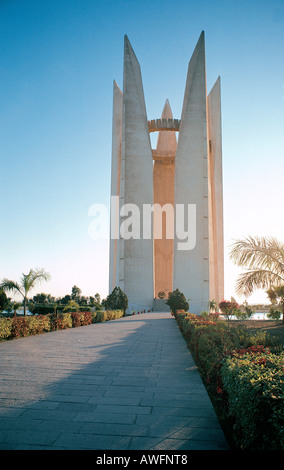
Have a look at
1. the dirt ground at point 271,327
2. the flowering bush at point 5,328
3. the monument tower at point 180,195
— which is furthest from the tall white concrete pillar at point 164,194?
the flowering bush at point 5,328

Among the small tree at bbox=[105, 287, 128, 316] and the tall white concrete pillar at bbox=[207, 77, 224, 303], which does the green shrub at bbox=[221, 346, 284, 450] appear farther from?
the tall white concrete pillar at bbox=[207, 77, 224, 303]

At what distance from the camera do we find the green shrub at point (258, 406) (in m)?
1.97

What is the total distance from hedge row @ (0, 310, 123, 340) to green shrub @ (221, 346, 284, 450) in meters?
6.57

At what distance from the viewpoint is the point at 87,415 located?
9.45 feet

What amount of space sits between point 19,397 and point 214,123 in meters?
37.1

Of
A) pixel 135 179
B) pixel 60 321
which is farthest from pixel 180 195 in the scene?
pixel 60 321

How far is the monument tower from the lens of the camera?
31250 mm

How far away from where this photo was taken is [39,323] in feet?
31.0

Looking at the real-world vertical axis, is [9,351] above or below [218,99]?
below

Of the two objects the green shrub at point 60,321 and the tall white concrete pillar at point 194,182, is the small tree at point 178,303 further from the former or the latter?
the tall white concrete pillar at point 194,182

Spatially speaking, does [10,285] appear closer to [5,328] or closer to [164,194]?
[5,328]

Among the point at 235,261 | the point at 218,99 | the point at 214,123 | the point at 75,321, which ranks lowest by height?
the point at 75,321
